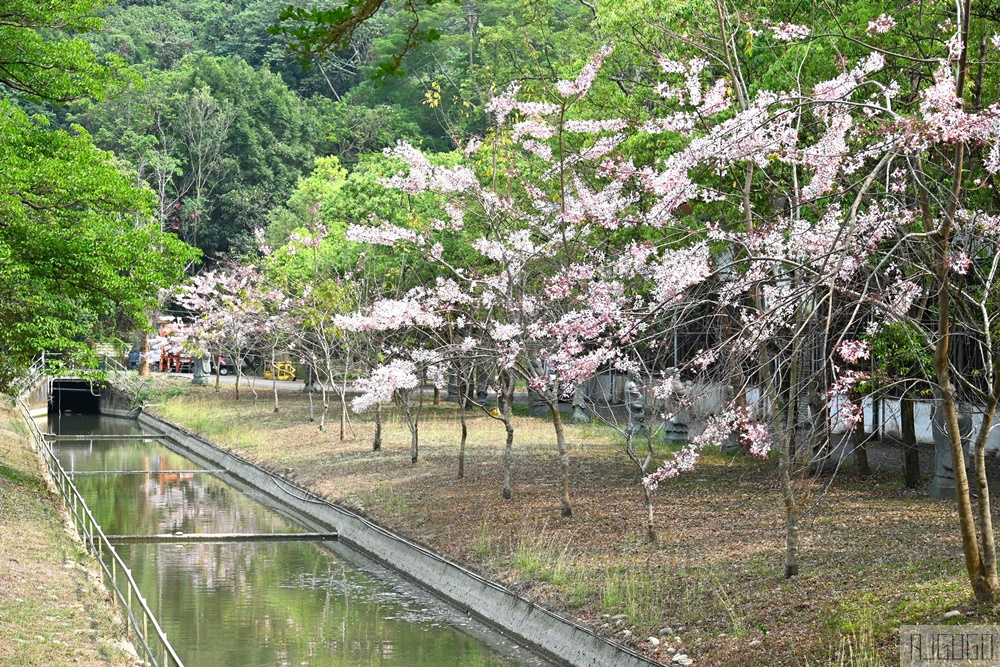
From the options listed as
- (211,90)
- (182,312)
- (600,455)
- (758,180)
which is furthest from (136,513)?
(211,90)

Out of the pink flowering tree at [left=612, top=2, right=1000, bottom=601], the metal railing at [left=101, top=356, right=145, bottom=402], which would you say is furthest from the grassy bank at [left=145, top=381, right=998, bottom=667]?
the metal railing at [left=101, top=356, right=145, bottom=402]

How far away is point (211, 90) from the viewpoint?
229 feet

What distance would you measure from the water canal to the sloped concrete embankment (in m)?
0.23

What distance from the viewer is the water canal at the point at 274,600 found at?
15.1m

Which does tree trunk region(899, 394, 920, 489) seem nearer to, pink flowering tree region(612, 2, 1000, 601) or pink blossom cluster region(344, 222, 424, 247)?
pink flowering tree region(612, 2, 1000, 601)

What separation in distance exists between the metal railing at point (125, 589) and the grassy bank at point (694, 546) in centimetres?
481

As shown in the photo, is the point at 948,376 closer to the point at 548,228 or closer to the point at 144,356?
the point at 548,228

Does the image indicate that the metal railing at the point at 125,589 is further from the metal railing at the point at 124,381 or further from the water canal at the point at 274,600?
the metal railing at the point at 124,381

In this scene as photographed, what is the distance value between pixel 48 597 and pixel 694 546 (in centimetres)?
838

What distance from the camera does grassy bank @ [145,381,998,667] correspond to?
39.1 feet

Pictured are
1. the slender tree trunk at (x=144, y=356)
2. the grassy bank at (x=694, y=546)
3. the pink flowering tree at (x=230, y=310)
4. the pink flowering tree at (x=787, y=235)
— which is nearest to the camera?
the pink flowering tree at (x=787, y=235)

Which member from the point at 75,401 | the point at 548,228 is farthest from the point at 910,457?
the point at 75,401

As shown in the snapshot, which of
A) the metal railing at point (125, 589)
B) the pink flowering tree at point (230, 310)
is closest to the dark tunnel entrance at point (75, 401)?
the pink flowering tree at point (230, 310)

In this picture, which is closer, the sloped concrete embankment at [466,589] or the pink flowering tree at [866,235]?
the pink flowering tree at [866,235]
